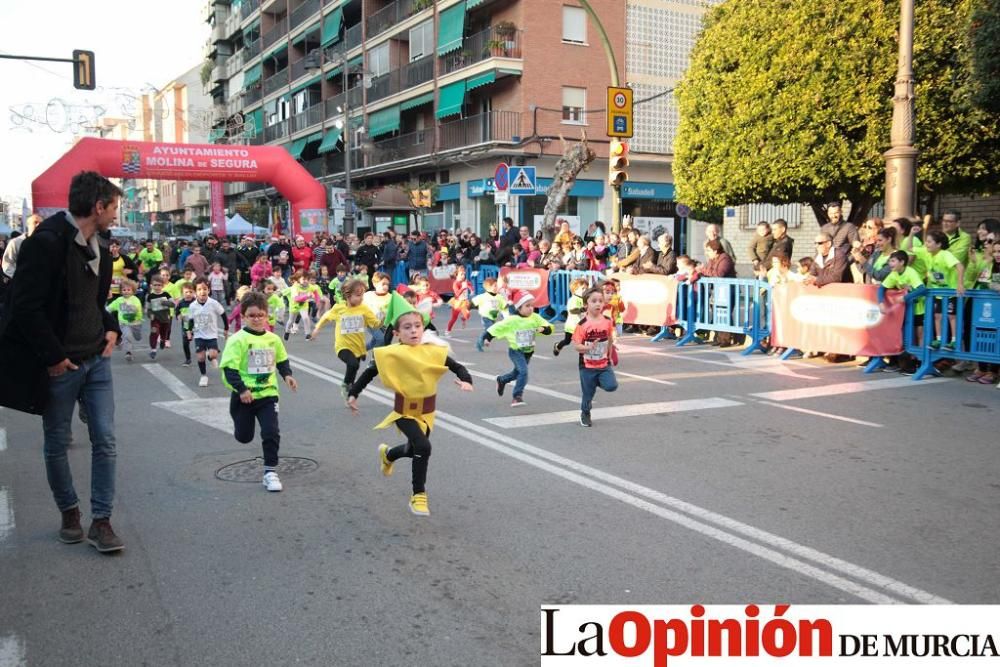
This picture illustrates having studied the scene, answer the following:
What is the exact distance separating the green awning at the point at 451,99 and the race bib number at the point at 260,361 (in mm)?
28873

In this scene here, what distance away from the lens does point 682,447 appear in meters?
7.18

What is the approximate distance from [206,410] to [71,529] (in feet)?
13.7

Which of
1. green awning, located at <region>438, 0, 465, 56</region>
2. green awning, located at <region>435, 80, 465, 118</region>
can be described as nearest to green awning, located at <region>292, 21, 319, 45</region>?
green awning, located at <region>438, 0, 465, 56</region>

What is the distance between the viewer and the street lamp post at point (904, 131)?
11.6 metres

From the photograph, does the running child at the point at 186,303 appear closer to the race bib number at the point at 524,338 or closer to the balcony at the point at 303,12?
the race bib number at the point at 524,338

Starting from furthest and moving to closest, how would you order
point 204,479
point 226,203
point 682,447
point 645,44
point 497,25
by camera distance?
point 226,203 → point 645,44 → point 497,25 → point 682,447 → point 204,479

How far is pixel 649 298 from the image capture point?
50.9 feet

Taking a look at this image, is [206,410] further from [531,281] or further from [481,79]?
[481,79]

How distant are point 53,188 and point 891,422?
25.3 m

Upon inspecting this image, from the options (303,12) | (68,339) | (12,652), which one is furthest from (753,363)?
(303,12)

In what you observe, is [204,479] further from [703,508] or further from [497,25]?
[497,25]

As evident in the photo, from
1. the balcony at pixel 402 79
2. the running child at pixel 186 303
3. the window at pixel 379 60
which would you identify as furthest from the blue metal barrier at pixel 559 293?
the window at pixel 379 60

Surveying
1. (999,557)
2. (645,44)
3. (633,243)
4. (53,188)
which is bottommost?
(999,557)

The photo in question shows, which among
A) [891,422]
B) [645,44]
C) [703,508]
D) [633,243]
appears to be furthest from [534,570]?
[645,44]
